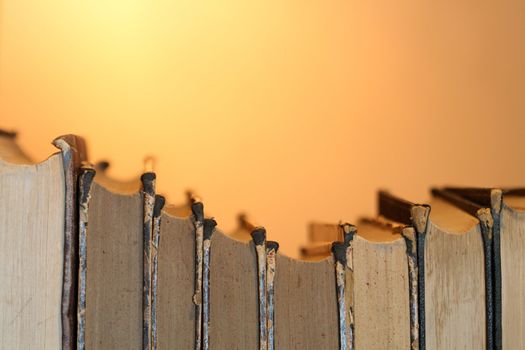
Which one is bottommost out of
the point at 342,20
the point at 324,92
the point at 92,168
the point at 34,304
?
the point at 34,304

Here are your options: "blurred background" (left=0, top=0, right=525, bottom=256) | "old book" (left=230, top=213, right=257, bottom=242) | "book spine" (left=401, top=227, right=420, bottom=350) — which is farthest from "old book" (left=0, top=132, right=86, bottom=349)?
"blurred background" (left=0, top=0, right=525, bottom=256)

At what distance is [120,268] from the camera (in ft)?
1.88

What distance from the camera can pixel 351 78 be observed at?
1.05 meters

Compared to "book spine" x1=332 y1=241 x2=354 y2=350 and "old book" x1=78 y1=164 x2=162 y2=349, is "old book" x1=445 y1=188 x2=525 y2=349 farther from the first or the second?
"old book" x1=78 y1=164 x2=162 y2=349

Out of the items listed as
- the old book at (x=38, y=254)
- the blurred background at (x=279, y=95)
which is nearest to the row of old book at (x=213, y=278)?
the old book at (x=38, y=254)

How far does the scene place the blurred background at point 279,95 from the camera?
0.99 m

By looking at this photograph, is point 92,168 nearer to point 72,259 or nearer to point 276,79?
point 72,259

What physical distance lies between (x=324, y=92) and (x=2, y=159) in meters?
0.57

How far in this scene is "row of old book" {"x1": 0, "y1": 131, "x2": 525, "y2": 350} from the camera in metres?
0.55

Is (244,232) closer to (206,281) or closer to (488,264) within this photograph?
(206,281)

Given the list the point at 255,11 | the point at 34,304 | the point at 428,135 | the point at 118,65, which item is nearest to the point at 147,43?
the point at 118,65

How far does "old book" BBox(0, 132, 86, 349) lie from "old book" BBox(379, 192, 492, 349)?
28cm

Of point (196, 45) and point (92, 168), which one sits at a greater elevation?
point (196, 45)

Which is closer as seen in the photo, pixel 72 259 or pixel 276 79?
pixel 72 259
